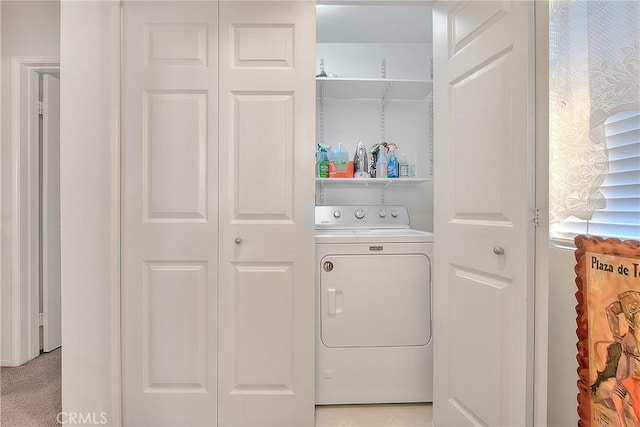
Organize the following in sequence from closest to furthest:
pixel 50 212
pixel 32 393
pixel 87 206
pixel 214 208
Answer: pixel 87 206
pixel 214 208
pixel 32 393
pixel 50 212

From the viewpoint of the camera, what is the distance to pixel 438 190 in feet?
5.44

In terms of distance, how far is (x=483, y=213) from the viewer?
1.36 m

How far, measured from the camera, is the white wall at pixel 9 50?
93.8 inches

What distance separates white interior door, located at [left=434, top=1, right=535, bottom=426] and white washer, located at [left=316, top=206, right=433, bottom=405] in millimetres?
203

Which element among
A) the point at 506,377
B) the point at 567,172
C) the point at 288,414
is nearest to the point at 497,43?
the point at 567,172

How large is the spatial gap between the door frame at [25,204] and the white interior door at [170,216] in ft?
4.34

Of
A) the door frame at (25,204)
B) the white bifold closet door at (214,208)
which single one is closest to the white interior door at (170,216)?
the white bifold closet door at (214,208)

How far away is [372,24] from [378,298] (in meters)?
1.82

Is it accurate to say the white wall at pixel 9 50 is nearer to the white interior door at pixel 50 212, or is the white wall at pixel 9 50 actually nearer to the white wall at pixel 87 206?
the white interior door at pixel 50 212

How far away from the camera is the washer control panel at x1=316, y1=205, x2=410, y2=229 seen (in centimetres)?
245

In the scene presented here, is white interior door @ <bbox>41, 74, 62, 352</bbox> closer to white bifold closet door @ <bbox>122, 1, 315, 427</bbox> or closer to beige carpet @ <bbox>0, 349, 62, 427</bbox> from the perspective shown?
beige carpet @ <bbox>0, 349, 62, 427</bbox>

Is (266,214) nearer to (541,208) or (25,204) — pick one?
(541,208)

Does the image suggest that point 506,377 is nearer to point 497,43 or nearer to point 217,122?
point 497,43

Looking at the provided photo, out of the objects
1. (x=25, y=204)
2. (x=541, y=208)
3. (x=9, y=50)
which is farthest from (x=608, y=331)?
(x=9, y=50)
